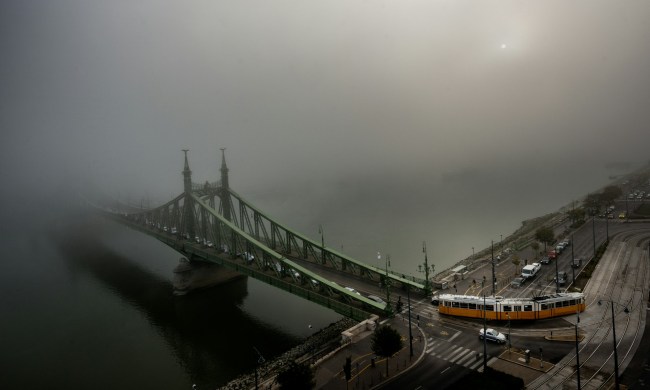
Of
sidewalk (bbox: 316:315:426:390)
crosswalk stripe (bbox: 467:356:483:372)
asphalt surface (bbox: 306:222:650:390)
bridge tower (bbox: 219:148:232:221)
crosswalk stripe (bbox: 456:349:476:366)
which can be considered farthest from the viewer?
bridge tower (bbox: 219:148:232:221)

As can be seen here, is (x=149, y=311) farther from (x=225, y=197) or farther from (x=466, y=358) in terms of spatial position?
(x=466, y=358)

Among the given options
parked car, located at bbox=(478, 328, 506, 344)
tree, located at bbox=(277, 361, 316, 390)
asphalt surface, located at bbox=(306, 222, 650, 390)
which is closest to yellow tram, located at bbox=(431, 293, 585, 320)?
asphalt surface, located at bbox=(306, 222, 650, 390)

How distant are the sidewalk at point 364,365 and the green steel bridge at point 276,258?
465 cm

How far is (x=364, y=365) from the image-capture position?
28109mm

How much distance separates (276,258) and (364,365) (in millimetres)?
20898

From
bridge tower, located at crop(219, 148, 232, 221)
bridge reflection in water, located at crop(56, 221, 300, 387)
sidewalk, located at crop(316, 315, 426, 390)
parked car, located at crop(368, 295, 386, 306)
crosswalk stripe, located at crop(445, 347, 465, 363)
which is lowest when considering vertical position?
bridge reflection in water, located at crop(56, 221, 300, 387)

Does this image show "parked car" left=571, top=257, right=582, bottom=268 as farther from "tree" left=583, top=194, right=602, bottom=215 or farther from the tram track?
"tree" left=583, top=194, right=602, bottom=215

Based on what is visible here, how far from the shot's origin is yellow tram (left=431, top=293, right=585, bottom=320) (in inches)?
1294

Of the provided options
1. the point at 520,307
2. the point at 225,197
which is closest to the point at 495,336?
the point at 520,307

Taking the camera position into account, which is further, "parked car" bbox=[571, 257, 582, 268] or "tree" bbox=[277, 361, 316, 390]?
"parked car" bbox=[571, 257, 582, 268]

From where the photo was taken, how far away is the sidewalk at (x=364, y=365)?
26.2m

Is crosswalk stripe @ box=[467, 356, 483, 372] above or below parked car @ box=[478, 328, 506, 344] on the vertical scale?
below

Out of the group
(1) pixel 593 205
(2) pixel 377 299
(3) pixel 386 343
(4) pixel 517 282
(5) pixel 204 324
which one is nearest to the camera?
(3) pixel 386 343

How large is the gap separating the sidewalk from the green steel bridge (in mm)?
4646
